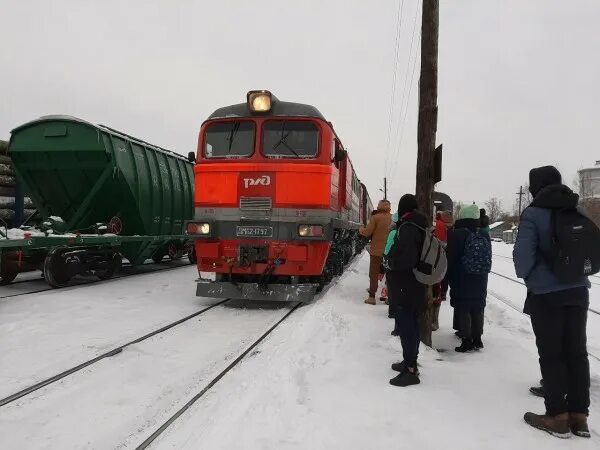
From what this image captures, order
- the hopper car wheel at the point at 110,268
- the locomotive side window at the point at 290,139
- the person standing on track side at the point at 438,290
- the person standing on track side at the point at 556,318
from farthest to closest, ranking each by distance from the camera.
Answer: the hopper car wheel at the point at 110,268 → the locomotive side window at the point at 290,139 → the person standing on track side at the point at 438,290 → the person standing on track side at the point at 556,318

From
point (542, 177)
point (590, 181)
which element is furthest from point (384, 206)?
point (590, 181)

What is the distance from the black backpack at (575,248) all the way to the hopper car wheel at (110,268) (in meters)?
9.13

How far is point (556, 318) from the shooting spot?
3.01 metres

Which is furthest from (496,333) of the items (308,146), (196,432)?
(196,432)

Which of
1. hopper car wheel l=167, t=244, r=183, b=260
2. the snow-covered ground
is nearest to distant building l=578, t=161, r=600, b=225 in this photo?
hopper car wheel l=167, t=244, r=183, b=260

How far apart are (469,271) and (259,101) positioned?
176 inches

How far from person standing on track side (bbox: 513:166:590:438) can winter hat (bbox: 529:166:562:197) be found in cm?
7

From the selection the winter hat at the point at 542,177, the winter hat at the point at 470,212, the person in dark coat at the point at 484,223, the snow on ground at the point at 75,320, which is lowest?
the snow on ground at the point at 75,320

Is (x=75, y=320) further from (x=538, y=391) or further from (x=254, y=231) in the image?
(x=538, y=391)

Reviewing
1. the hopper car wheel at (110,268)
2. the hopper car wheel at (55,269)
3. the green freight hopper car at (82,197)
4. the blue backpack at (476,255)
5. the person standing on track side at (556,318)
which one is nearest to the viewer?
the person standing on track side at (556,318)

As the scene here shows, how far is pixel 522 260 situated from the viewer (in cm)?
308

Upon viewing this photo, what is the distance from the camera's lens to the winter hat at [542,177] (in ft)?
10.4

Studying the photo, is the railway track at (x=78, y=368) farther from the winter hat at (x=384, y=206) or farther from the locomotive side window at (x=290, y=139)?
the winter hat at (x=384, y=206)

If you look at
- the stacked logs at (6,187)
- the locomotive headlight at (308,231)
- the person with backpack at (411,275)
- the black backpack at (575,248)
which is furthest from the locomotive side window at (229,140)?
the stacked logs at (6,187)
